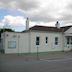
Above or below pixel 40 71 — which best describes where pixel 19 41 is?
above

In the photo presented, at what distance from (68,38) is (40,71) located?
90.5 ft

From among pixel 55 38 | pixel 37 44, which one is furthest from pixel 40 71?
pixel 55 38

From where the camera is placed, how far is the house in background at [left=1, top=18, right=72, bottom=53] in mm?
31834

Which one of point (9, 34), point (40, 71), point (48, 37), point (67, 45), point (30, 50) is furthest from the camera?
point (67, 45)

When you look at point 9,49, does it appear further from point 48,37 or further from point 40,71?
point 40,71

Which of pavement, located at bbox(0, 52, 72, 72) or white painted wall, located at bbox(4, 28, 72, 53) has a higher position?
white painted wall, located at bbox(4, 28, 72, 53)

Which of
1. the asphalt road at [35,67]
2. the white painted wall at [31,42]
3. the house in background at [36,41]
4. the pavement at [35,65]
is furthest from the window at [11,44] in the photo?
the asphalt road at [35,67]

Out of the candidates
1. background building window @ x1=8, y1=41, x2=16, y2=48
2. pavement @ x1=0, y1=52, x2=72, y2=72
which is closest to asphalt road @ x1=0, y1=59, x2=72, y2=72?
pavement @ x1=0, y1=52, x2=72, y2=72

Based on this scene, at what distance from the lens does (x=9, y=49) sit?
104ft

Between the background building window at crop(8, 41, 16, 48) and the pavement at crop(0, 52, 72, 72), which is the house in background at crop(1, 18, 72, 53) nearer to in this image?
the background building window at crop(8, 41, 16, 48)

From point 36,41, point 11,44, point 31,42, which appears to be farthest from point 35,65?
point 36,41

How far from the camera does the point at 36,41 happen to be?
112ft

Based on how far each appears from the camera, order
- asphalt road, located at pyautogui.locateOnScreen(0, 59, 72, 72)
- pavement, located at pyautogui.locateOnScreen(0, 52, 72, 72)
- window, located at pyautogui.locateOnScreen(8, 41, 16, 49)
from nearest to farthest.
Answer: asphalt road, located at pyautogui.locateOnScreen(0, 59, 72, 72) → pavement, located at pyautogui.locateOnScreen(0, 52, 72, 72) → window, located at pyautogui.locateOnScreen(8, 41, 16, 49)

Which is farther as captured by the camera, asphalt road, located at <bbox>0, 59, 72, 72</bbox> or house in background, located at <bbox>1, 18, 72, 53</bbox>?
house in background, located at <bbox>1, 18, 72, 53</bbox>
